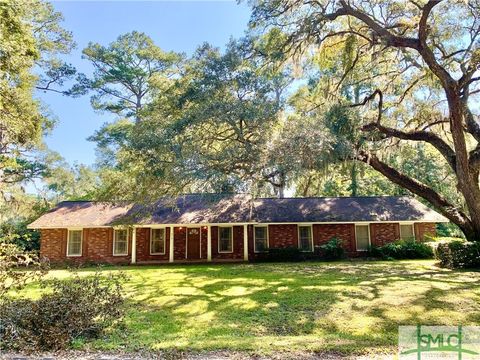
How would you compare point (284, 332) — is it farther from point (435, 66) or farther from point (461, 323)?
point (435, 66)

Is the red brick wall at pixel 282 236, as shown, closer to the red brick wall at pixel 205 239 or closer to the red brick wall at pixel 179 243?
the red brick wall at pixel 205 239

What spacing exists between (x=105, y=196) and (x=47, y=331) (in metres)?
8.86

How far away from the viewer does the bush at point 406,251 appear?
59.1ft

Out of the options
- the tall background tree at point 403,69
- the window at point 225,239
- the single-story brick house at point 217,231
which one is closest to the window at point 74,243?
the single-story brick house at point 217,231

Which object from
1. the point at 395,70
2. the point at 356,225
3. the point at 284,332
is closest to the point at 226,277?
the point at 284,332

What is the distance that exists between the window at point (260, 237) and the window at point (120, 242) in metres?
7.14

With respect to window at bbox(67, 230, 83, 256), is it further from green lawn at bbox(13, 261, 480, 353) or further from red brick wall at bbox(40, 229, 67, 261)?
green lawn at bbox(13, 261, 480, 353)

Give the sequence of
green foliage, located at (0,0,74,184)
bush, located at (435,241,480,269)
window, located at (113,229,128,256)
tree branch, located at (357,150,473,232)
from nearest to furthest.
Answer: green foliage, located at (0,0,74,184) < bush, located at (435,241,480,269) < tree branch, located at (357,150,473,232) < window, located at (113,229,128,256)

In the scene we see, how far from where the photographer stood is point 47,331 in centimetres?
571

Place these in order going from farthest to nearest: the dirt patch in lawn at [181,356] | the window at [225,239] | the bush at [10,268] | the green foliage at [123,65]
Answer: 1. the green foliage at [123,65]
2. the window at [225,239]
3. the bush at [10,268]
4. the dirt patch in lawn at [181,356]

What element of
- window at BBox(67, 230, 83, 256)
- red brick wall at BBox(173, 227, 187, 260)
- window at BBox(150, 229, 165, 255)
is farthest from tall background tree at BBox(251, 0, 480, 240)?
window at BBox(67, 230, 83, 256)

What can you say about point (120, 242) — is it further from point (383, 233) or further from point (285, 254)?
point (383, 233)

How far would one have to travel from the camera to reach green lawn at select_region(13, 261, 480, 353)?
19.5 ft

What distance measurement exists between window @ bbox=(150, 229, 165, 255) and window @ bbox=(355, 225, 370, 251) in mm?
10811
